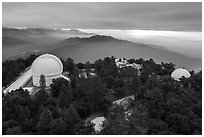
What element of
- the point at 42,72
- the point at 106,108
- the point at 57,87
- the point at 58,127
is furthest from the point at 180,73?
the point at 58,127

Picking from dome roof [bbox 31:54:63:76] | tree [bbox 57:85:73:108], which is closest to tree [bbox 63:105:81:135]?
tree [bbox 57:85:73:108]

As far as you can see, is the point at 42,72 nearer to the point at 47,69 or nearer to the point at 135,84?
the point at 47,69

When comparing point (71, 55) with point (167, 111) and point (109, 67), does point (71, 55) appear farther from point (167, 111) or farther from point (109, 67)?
point (167, 111)

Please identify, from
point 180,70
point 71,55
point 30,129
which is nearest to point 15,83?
point 71,55

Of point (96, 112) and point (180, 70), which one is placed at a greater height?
point (180, 70)

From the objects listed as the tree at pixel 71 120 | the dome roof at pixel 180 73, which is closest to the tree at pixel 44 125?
the tree at pixel 71 120

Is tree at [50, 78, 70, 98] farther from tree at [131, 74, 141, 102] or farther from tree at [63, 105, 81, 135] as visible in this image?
tree at [63, 105, 81, 135]

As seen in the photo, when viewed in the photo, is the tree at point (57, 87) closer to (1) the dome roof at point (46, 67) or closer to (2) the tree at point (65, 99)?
(2) the tree at point (65, 99)

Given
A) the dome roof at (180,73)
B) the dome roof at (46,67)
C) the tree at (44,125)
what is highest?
the dome roof at (46,67)
